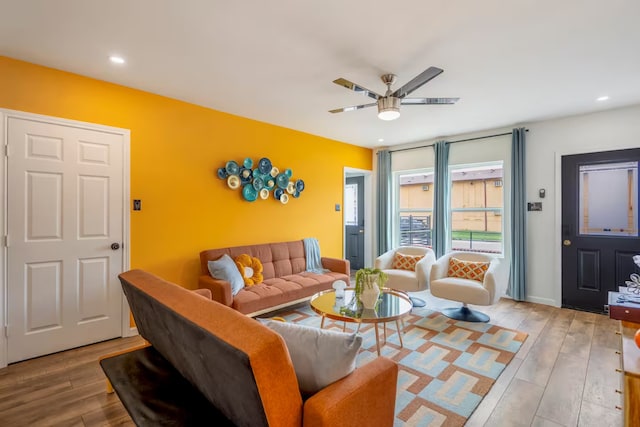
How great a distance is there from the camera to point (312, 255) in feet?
15.2

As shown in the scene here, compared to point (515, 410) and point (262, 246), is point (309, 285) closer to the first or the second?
point (262, 246)

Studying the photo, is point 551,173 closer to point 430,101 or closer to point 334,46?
point 430,101

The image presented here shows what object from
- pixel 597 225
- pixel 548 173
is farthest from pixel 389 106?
pixel 597 225

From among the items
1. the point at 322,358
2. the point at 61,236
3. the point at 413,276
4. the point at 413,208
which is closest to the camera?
the point at 322,358

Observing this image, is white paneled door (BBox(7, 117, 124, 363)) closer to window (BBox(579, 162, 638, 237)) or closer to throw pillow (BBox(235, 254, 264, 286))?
throw pillow (BBox(235, 254, 264, 286))

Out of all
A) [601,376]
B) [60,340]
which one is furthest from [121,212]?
[601,376]

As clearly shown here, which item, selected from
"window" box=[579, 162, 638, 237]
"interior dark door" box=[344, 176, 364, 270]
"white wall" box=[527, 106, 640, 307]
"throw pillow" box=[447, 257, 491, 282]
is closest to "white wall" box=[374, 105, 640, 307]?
"white wall" box=[527, 106, 640, 307]

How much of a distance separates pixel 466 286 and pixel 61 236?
417cm

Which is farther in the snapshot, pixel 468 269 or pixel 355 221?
pixel 355 221

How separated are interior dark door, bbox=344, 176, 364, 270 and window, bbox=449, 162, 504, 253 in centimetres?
184

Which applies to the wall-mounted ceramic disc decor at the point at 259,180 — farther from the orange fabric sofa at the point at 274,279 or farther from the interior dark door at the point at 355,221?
the interior dark door at the point at 355,221

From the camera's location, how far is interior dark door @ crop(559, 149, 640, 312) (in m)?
3.66


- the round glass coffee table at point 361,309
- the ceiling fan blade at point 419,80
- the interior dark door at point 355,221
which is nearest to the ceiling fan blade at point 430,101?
the ceiling fan blade at point 419,80

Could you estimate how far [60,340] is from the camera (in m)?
2.82
